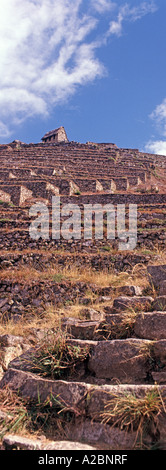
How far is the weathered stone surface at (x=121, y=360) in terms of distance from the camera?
2924 millimetres

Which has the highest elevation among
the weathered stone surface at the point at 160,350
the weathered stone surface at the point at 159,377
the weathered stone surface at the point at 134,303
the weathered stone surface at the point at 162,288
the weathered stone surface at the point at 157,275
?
the weathered stone surface at the point at 157,275

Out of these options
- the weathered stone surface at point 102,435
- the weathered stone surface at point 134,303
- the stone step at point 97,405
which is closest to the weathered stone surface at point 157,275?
the weathered stone surface at point 134,303

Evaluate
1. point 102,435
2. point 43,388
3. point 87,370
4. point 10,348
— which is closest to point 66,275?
point 10,348

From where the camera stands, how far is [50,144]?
182 ft

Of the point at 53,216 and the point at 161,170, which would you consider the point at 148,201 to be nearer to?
the point at 53,216

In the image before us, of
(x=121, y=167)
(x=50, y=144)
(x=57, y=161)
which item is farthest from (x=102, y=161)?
(x=50, y=144)

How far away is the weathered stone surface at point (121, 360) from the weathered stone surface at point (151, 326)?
22cm

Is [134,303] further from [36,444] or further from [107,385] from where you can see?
[36,444]

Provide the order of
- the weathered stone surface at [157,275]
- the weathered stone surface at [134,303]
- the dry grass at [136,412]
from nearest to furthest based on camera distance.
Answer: the dry grass at [136,412]
the weathered stone surface at [134,303]
the weathered stone surface at [157,275]

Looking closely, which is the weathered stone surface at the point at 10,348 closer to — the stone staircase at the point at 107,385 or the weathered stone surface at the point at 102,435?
the stone staircase at the point at 107,385

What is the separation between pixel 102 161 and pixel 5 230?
32671 mm

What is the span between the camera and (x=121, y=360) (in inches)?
119

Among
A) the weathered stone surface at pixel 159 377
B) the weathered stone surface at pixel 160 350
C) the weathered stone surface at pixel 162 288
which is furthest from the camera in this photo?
the weathered stone surface at pixel 162 288

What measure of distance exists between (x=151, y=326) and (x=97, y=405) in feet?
3.46
